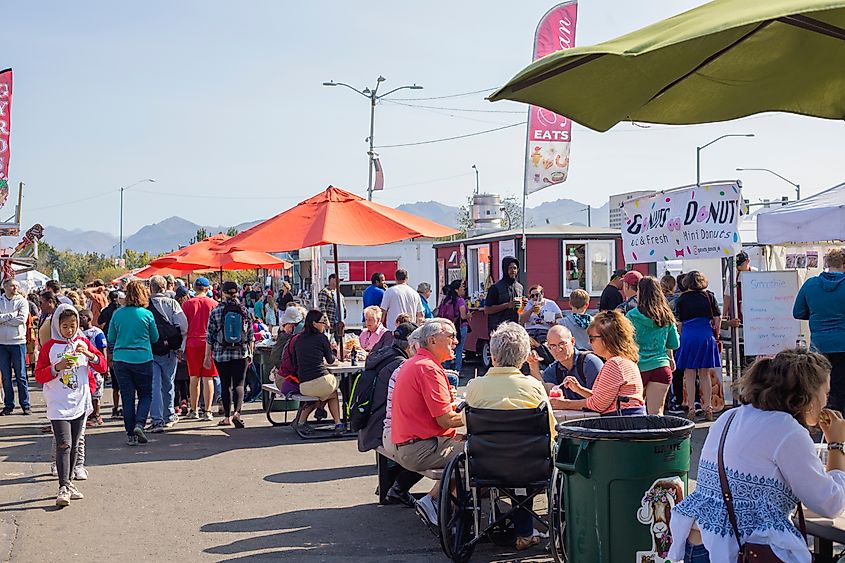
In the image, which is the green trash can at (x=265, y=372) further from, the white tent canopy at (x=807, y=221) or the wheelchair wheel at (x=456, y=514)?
the wheelchair wheel at (x=456, y=514)

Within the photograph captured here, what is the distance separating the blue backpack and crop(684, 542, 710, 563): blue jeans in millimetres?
8436

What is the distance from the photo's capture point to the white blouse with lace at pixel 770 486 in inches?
146

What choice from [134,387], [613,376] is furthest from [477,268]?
[613,376]

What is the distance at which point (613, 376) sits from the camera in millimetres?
6809

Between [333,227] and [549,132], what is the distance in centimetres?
611

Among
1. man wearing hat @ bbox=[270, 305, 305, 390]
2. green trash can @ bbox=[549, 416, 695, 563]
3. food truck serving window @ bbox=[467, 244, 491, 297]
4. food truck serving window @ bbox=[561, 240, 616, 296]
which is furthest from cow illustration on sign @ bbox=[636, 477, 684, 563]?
food truck serving window @ bbox=[467, 244, 491, 297]

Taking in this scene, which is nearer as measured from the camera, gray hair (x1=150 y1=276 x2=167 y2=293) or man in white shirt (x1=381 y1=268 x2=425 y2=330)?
gray hair (x1=150 y1=276 x2=167 y2=293)

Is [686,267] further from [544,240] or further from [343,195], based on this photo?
[343,195]

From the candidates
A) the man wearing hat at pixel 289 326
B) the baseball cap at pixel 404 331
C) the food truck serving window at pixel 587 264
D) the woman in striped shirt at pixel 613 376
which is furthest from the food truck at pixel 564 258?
the woman in striped shirt at pixel 613 376

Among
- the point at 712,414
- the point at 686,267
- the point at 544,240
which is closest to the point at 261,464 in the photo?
the point at 712,414

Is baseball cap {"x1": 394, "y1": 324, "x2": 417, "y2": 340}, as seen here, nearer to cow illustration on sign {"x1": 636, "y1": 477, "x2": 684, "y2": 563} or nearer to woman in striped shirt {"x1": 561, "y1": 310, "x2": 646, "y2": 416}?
woman in striped shirt {"x1": 561, "y1": 310, "x2": 646, "y2": 416}

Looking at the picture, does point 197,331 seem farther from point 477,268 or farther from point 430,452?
point 477,268

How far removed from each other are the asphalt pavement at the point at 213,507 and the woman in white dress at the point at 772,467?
108 inches

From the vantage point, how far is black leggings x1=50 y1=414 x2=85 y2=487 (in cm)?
807
